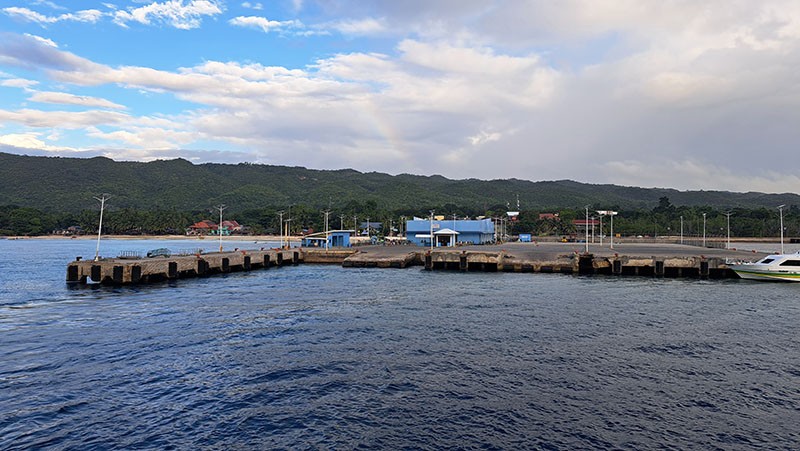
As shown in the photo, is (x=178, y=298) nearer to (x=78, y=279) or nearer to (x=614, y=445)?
(x=78, y=279)

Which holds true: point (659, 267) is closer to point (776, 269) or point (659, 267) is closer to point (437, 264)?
point (776, 269)

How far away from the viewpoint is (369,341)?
26422mm

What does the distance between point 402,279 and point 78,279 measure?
32731mm

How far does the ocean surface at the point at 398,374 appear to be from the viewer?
15.3 metres

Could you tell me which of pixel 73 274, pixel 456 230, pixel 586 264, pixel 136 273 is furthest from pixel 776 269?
pixel 73 274

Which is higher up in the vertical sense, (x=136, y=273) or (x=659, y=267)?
(x=659, y=267)

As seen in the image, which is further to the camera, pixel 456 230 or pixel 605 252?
pixel 456 230

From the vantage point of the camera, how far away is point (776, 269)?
177ft

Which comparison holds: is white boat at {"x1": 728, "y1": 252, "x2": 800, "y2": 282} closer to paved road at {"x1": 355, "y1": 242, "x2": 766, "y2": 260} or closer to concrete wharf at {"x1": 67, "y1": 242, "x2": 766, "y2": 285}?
concrete wharf at {"x1": 67, "y1": 242, "x2": 766, "y2": 285}

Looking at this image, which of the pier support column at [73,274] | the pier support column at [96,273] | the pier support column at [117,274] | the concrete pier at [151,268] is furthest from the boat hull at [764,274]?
the pier support column at [73,274]

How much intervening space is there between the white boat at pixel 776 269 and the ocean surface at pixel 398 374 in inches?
636

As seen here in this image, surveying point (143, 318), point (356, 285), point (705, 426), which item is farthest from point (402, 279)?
point (705, 426)

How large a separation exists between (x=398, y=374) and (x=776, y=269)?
171 ft

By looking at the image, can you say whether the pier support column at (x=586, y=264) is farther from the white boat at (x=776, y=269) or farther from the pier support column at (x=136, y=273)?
the pier support column at (x=136, y=273)
